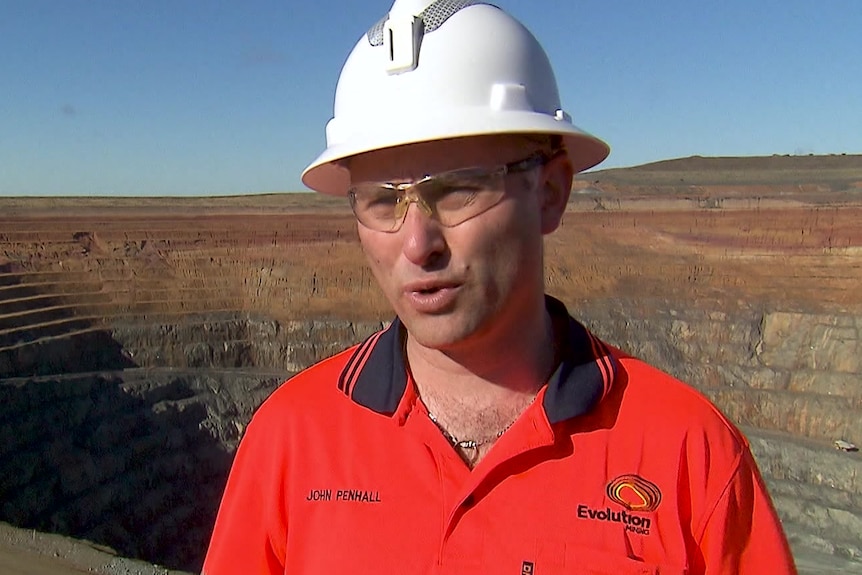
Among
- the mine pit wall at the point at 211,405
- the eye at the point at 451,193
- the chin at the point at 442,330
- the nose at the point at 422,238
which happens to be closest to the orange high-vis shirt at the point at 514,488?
the chin at the point at 442,330

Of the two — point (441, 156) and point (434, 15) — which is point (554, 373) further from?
point (434, 15)

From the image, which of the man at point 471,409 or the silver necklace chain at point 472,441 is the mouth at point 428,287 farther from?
the silver necklace chain at point 472,441

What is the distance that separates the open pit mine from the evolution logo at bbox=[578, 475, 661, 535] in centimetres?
869

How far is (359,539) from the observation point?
182cm

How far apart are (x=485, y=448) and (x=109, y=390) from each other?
18.1m

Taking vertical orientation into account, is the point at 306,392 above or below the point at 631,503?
above

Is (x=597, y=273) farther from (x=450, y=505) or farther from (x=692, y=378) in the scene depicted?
(x=450, y=505)

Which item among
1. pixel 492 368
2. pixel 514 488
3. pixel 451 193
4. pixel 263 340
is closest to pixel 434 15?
pixel 451 193

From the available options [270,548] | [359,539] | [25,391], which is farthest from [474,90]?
[25,391]

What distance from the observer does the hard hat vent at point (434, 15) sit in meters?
1.99

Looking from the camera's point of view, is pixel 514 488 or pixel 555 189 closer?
pixel 514 488

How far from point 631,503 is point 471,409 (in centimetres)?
47

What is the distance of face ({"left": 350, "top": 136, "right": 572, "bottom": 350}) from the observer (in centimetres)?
178

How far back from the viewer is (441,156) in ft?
6.17
